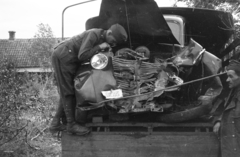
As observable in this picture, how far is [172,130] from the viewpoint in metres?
4.90

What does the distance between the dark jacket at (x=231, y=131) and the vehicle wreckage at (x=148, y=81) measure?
23 cm

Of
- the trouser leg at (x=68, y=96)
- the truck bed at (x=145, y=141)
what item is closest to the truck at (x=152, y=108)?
the truck bed at (x=145, y=141)

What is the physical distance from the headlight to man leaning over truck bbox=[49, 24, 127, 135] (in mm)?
152

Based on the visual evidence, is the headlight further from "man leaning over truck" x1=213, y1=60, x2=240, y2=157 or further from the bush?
the bush

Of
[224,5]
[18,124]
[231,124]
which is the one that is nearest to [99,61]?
[231,124]

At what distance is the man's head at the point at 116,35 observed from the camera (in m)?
5.02

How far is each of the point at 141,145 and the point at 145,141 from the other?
2.7 inches

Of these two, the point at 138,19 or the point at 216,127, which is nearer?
the point at 216,127

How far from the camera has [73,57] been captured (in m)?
5.09

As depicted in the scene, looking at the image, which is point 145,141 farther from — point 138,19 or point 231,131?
point 138,19

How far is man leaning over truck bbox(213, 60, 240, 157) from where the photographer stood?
4.52m

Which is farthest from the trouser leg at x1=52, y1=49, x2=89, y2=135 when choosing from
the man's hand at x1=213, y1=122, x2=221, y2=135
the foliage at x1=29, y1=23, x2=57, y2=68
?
the foliage at x1=29, y1=23, x2=57, y2=68

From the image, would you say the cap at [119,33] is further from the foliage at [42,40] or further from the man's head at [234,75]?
the foliage at [42,40]

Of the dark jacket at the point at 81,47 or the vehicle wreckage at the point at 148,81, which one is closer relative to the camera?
the vehicle wreckage at the point at 148,81
